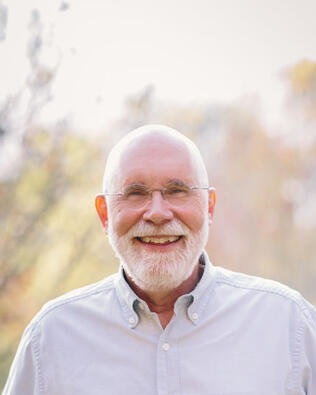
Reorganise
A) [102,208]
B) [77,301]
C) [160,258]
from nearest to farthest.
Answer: [160,258] < [77,301] < [102,208]

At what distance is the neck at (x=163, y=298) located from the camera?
1.65 metres

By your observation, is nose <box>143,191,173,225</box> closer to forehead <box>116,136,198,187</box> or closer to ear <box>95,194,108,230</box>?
forehead <box>116,136,198,187</box>

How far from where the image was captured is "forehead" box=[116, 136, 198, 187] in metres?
1.63

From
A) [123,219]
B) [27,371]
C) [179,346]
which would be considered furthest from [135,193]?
[27,371]

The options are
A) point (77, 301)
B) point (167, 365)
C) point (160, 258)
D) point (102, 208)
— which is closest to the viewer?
point (167, 365)

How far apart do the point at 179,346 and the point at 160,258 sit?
0.97 feet

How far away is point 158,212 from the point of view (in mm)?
1575

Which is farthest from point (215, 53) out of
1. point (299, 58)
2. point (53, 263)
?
point (53, 263)

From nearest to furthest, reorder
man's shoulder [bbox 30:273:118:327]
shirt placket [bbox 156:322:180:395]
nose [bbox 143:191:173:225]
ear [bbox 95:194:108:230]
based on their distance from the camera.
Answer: shirt placket [bbox 156:322:180:395] → nose [bbox 143:191:173:225] → man's shoulder [bbox 30:273:118:327] → ear [bbox 95:194:108:230]

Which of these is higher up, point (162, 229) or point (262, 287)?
point (162, 229)

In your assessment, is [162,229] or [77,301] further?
[77,301]

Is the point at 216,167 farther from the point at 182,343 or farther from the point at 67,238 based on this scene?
the point at 182,343

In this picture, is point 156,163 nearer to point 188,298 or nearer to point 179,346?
point 188,298

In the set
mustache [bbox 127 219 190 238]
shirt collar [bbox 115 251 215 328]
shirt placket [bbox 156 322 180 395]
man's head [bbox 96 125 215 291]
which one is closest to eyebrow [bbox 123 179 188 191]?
man's head [bbox 96 125 215 291]
